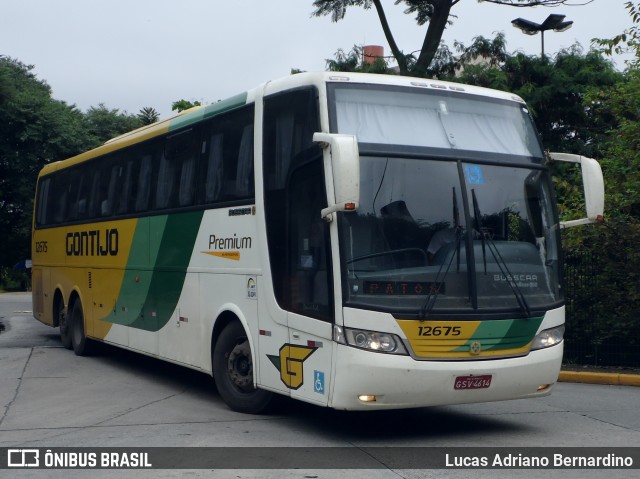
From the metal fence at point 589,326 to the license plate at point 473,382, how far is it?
6.57 metres

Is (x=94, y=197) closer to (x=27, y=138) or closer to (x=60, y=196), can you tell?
(x=60, y=196)

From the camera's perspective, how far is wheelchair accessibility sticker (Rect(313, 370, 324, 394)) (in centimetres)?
845

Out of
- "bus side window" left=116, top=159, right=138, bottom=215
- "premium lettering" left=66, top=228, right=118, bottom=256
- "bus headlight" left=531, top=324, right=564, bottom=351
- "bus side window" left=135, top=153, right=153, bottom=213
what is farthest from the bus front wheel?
"bus headlight" left=531, top=324, right=564, bottom=351

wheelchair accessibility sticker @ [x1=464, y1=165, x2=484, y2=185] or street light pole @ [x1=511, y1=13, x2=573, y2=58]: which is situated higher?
street light pole @ [x1=511, y1=13, x2=573, y2=58]

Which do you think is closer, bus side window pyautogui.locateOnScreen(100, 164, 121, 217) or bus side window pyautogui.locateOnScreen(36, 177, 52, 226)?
bus side window pyautogui.locateOnScreen(100, 164, 121, 217)

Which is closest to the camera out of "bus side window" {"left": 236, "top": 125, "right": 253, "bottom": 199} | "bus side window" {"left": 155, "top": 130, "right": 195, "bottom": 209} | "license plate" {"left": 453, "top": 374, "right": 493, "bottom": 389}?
"license plate" {"left": 453, "top": 374, "right": 493, "bottom": 389}

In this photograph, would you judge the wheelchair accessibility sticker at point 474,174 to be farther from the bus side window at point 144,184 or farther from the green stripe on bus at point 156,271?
the bus side window at point 144,184

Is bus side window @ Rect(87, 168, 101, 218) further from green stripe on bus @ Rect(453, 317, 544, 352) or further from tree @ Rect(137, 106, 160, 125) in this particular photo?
tree @ Rect(137, 106, 160, 125)

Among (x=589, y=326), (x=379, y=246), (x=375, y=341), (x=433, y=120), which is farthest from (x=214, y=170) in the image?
(x=589, y=326)

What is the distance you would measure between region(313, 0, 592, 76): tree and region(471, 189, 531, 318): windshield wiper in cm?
1528

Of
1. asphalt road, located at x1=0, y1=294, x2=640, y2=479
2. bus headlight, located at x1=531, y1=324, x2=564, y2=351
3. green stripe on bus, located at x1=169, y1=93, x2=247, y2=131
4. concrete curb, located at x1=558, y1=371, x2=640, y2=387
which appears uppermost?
green stripe on bus, located at x1=169, y1=93, x2=247, y2=131

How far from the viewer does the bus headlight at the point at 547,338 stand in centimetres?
889

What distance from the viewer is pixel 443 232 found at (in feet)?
27.9

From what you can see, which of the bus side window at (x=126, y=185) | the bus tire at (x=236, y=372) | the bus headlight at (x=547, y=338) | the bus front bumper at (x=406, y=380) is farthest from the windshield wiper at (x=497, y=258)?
the bus side window at (x=126, y=185)
